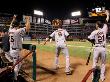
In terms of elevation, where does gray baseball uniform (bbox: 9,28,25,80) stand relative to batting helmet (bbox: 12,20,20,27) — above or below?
below

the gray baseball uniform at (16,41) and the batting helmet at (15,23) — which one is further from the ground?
the batting helmet at (15,23)

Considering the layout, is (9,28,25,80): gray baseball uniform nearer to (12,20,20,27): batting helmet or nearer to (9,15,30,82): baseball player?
(9,15,30,82): baseball player

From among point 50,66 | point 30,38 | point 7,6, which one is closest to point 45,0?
point 7,6

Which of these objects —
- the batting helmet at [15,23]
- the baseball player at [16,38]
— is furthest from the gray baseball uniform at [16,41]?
the batting helmet at [15,23]

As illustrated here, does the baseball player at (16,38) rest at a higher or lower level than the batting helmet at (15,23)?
lower

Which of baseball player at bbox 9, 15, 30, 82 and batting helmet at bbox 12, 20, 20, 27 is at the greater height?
batting helmet at bbox 12, 20, 20, 27

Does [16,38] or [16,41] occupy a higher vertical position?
[16,38]

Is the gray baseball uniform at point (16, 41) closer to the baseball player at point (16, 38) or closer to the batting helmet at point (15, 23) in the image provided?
the baseball player at point (16, 38)

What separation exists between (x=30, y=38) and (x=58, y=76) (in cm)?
3647

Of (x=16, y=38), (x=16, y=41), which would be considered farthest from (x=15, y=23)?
(x=16, y=41)

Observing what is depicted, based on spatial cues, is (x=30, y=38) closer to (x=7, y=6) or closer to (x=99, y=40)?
(x=7, y=6)

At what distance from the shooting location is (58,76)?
11.5 metres

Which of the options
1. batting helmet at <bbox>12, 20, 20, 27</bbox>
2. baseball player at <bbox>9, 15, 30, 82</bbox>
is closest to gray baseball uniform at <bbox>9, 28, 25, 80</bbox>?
baseball player at <bbox>9, 15, 30, 82</bbox>

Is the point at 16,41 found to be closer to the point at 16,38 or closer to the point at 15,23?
the point at 16,38
